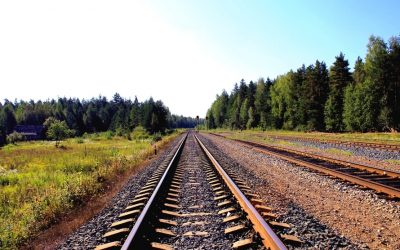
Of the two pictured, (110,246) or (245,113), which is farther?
(245,113)

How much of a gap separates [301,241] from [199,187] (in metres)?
5.00

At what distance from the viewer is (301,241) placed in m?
4.87

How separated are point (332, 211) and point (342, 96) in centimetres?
4792

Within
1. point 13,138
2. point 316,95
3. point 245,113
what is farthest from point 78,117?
point 316,95

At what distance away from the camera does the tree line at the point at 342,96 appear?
1660 inches

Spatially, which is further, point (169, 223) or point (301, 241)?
point (169, 223)

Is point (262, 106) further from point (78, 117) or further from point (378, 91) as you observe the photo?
point (78, 117)

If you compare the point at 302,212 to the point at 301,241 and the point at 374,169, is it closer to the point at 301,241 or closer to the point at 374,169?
the point at 301,241

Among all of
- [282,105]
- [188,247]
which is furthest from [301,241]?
[282,105]

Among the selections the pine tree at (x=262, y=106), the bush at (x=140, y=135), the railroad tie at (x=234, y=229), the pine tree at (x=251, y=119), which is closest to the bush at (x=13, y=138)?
the bush at (x=140, y=135)

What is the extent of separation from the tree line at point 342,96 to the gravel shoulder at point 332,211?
35891mm

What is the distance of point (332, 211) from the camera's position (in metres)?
6.78

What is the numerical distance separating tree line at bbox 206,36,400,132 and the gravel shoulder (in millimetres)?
35891

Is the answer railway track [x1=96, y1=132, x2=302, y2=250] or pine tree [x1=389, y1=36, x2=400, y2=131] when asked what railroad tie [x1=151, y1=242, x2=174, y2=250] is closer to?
railway track [x1=96, y1=132, x2=302, y2=250]
